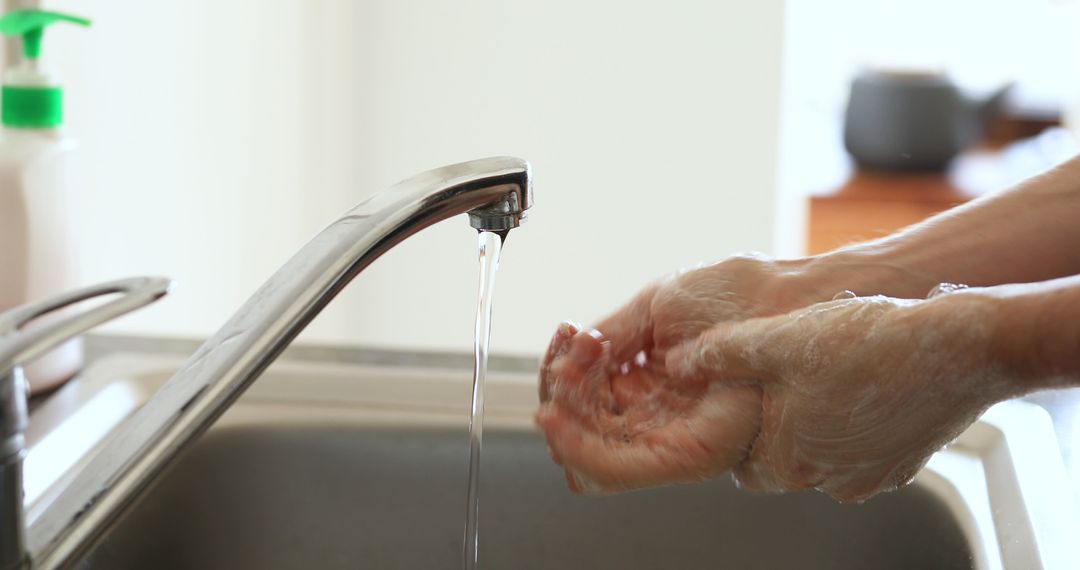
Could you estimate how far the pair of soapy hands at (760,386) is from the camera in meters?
0.48

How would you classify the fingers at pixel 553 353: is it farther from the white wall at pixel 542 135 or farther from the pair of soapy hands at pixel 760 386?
Answer: the white wall at pixel 542 135

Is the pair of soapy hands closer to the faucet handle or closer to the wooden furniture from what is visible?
the faucet handle

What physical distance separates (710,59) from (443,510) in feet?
4.10

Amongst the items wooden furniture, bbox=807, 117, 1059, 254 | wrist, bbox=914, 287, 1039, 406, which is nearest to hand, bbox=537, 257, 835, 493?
wrist, bbox=914, 287, 1039, 406

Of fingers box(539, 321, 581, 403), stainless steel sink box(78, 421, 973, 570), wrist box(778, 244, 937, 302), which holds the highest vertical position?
wrist box(778, 244, 937, 302)

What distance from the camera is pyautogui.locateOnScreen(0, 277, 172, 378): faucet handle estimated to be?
35cm

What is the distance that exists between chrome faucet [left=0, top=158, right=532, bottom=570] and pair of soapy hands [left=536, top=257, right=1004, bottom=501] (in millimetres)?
191

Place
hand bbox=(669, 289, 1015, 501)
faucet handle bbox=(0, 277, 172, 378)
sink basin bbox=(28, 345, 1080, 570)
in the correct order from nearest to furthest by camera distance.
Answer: faucet handle bbox=(0, 277, 172, 378)
hand bbox=(669, 289, 1015, 501)
sink basin bbox=(28, 345, 1080, 570)

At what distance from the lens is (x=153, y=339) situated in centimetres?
82

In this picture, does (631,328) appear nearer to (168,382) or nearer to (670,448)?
(670,448)

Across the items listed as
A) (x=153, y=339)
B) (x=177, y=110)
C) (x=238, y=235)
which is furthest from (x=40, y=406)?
(x=238, y=235)

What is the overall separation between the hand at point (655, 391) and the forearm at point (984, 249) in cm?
3

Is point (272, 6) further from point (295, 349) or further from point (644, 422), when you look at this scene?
point (644, 422)

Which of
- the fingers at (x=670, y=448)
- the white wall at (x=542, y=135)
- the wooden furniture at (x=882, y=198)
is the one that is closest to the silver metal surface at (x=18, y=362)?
the fingers at (x=670, y=448)
